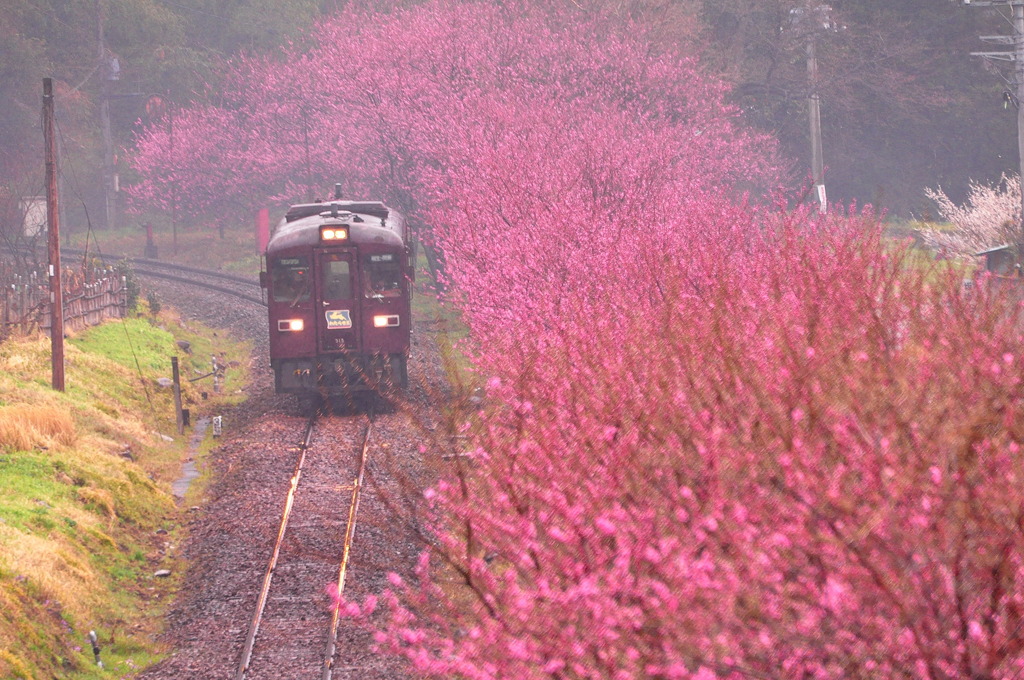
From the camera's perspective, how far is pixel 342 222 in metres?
20.0

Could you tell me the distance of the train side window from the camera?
20.0 m

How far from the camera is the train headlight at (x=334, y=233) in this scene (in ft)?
64.8

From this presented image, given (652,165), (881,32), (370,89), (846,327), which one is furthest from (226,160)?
(846,327)

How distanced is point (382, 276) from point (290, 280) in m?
1.51

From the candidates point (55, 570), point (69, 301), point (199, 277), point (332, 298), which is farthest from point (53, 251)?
point (199, 277)

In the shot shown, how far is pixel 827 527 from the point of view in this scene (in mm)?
5703

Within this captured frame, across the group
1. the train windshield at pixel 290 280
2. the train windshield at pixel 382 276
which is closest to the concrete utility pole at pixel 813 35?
the train windshield at pixel 382 276

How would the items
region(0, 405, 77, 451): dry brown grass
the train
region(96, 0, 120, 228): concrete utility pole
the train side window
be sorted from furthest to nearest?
region(96, 0, 120, 228): concrete utility pole, the train side window, the train, region(0, 405, 77, 451): dry brown grass

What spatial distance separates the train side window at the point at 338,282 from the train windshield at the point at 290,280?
12.8 inches

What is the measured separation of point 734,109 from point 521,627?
128 feet

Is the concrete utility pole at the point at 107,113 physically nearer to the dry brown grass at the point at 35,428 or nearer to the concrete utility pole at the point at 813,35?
the concrete utility pole at the point at 813,35

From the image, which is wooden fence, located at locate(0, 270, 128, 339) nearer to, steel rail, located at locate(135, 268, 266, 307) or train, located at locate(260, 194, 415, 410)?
steel rail, located at locate(135, 268, 266, 307)

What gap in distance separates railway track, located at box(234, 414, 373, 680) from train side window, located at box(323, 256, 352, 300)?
2711 mm

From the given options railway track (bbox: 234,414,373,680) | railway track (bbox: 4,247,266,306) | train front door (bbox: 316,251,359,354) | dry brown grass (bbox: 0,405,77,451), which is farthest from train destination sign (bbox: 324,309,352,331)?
railway track (bbox: 4,247,266,306)
